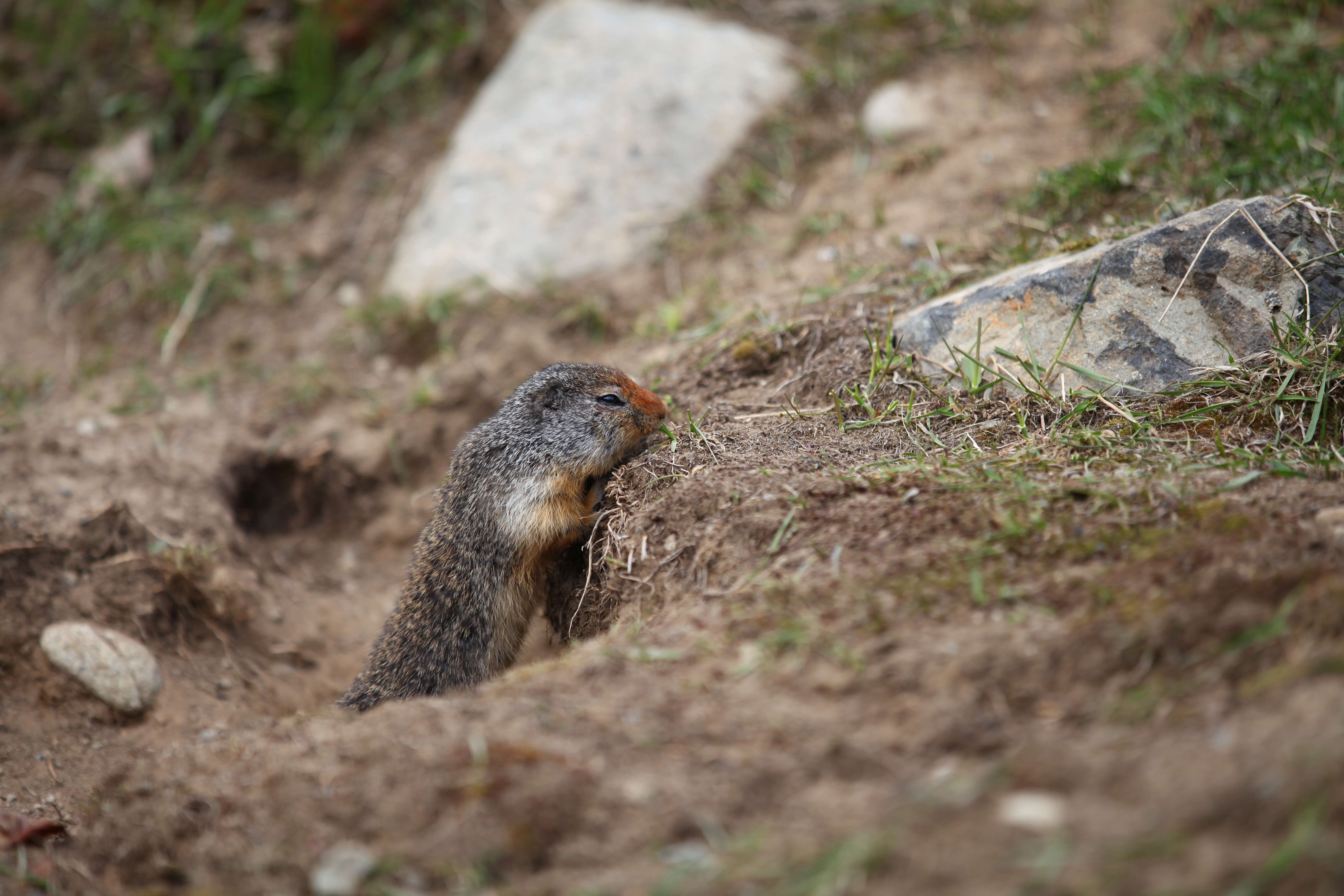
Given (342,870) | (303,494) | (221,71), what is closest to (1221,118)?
(342,870)

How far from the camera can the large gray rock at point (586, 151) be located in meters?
6.87

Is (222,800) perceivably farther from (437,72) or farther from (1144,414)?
(437,72)

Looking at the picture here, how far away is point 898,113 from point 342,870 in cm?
618

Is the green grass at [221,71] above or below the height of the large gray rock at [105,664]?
above

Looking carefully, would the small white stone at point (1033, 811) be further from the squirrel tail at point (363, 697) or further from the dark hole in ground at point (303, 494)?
the dark hole in ground at point (303, 494)

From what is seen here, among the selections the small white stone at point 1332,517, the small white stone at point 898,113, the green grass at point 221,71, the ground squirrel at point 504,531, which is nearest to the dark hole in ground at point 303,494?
the ground squirrel at point 504,531

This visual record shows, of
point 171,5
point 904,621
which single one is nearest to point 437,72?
point 171,5

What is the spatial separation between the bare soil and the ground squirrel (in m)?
0.26

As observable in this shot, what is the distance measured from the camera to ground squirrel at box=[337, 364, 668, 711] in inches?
167

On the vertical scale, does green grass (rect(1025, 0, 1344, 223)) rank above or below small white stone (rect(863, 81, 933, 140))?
above

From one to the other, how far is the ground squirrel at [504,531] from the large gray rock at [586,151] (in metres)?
2.48

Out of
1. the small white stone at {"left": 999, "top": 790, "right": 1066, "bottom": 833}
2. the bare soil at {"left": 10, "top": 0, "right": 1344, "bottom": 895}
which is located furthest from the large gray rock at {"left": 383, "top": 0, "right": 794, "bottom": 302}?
the small white stone at {"left": 999, "top": 790, "right": 1066, "bottom": 833}

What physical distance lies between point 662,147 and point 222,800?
5.46m

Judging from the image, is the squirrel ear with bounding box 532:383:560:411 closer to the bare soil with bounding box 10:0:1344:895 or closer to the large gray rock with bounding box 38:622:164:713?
the bare soil with bounding box 10:0:1344:895
